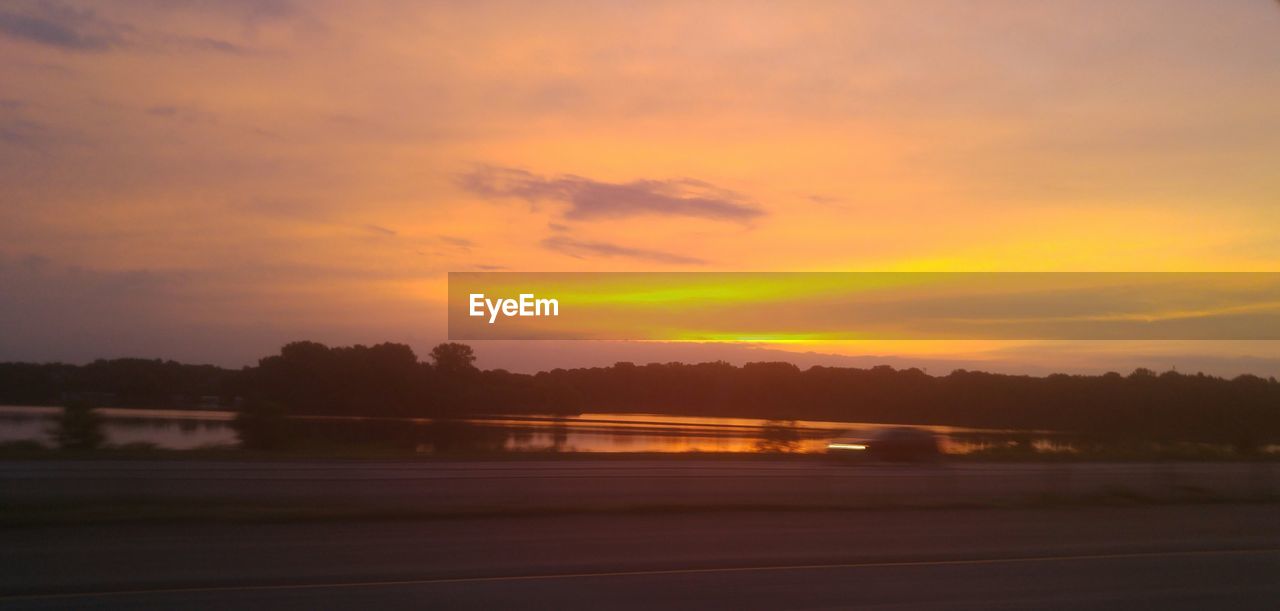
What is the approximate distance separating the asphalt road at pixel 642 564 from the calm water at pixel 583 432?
57.8 ft

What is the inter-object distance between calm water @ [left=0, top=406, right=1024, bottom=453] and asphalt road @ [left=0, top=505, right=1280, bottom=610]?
17613 millimetres

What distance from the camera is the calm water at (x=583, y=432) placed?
30.6 metres

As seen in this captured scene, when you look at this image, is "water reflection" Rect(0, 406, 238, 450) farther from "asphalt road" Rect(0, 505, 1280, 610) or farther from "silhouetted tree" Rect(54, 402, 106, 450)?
"asphalt road" Rect(0, 505, 1280, 610)

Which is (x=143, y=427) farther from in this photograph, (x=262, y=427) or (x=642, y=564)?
(x=642, y=564)

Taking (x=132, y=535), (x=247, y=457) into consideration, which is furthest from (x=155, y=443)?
(x=132, y=535)

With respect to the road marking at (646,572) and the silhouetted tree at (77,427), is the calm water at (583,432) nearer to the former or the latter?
the silhouetted tree at (77,427)

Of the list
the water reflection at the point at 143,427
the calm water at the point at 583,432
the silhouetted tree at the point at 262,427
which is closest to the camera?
the water reflection at the point at 143,427

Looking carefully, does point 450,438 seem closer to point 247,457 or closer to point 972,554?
point 247,457

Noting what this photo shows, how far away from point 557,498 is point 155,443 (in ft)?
55.8

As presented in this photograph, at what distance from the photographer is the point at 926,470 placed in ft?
90.5

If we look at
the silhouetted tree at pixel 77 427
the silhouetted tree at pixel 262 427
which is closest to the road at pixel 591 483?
the silhouetted tree at pixel 77 427

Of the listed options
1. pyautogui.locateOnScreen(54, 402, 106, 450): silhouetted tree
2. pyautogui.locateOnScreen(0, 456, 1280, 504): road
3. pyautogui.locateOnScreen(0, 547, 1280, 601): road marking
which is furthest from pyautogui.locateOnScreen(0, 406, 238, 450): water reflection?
pyautogui.locateOnScreen(0, 547, 1280, 601): road marking

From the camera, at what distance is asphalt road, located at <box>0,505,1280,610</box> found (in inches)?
380

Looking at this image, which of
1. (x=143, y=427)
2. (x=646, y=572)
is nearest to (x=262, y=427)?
(x=143, y=427)
